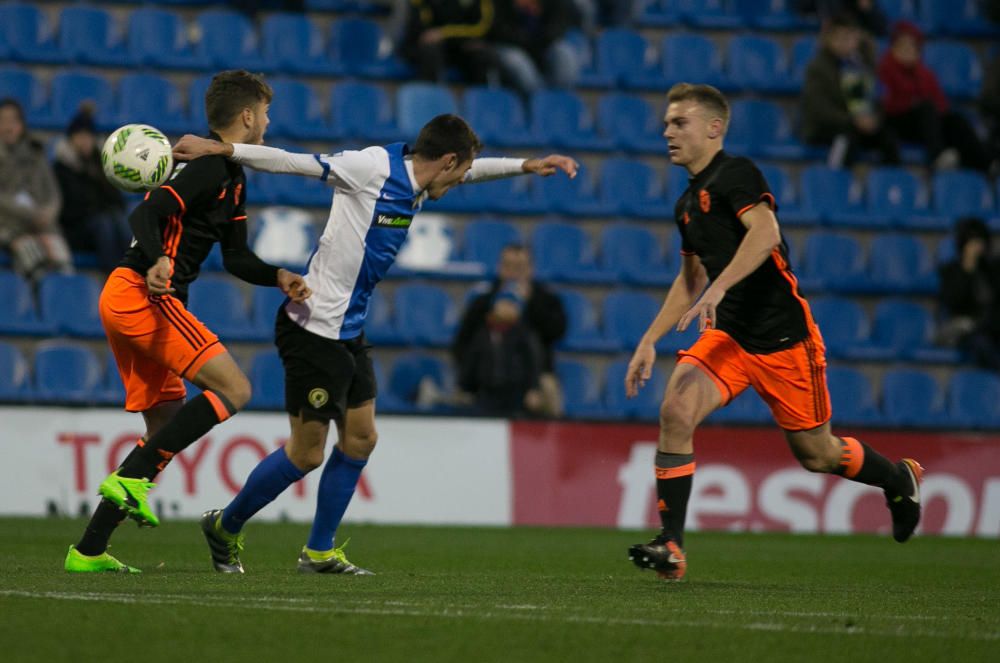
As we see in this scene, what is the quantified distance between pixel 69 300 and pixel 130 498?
22.6 feet

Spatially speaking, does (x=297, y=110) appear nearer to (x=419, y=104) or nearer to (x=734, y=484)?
(x=419, y=104)

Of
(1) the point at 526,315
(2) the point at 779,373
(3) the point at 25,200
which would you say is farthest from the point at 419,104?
(2) the point at 779,373

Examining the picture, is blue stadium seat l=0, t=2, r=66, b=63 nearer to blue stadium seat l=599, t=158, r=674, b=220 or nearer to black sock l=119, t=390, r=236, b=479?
blue stadium seat l=599, t=158, r=674, b=220

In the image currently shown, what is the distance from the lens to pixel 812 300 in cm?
1469

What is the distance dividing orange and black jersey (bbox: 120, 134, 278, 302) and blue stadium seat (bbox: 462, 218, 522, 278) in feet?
23.9

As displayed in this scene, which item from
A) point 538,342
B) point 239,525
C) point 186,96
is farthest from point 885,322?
point 239,525

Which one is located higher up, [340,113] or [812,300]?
[340,113]

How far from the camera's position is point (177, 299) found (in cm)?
687

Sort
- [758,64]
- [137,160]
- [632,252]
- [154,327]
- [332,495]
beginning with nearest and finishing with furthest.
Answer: [137,160], [154,327], [332,495], [632,252], [758,64]

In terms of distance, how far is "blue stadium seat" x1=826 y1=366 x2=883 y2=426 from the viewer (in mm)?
13984

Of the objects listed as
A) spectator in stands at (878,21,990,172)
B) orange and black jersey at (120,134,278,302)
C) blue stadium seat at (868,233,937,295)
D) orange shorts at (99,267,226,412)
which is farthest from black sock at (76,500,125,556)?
spectator in stands at (878,21,990,172)

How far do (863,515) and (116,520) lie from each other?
7566 mm

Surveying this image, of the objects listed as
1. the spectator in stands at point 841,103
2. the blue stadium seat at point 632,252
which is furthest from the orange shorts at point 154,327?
the spectator in stands at point 841,103

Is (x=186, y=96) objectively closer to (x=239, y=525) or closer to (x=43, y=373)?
(x=43, y=373)
